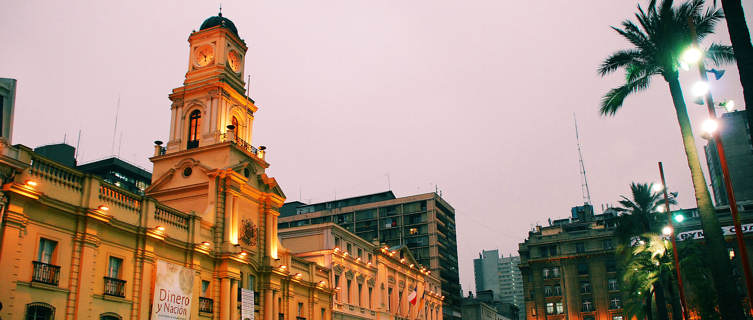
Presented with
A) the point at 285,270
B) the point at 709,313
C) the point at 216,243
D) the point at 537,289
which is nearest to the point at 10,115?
the point at 216,243

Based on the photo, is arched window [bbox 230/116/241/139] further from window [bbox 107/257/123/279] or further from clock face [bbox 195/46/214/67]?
window [bbox 107/257/123/279]

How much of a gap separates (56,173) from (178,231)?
9.07 m

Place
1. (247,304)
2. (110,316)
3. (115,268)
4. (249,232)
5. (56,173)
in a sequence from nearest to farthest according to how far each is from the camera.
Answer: (56,173) → (110,316) → (115,268) → (247,304) → (249,232)

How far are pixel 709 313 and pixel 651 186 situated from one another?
25847 millimetres

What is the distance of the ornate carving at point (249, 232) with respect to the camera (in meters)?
40.5

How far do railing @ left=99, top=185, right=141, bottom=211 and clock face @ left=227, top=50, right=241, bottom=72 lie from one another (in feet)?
52.2

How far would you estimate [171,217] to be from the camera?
1357 inches

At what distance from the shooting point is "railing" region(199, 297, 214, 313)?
1387 inches

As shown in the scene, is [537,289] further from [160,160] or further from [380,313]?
[160,160]

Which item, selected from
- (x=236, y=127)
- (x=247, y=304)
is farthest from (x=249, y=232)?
(x=236, y=127)

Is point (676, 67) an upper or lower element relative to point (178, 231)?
upper

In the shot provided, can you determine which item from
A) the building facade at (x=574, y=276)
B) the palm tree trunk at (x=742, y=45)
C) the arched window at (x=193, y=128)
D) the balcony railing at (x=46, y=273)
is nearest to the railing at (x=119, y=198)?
the balcony railing at (x=46, y=273)

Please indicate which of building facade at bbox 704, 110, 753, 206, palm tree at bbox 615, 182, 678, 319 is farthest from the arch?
building facade at bbox 704, 110, 753, 206

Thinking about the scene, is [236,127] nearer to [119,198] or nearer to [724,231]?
[119,198]
